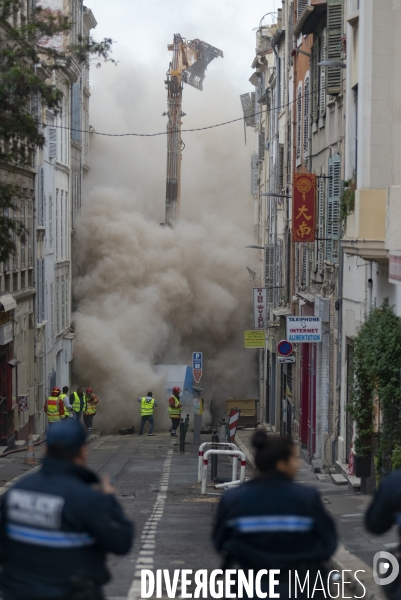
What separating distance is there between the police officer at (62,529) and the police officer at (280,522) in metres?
0.59

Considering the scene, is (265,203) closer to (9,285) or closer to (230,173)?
(230,173)

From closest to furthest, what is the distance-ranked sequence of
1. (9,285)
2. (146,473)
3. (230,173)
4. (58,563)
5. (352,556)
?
(58,563)
(352,556)
(146,473)
(9,285)
(230,173)

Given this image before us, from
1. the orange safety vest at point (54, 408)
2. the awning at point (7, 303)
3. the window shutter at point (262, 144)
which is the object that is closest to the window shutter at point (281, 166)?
the window shutter at point (262, 144)

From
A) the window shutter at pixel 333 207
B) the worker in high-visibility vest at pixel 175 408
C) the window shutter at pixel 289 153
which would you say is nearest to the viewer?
the window shutter at pixel 333 207

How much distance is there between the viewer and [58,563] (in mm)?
4750

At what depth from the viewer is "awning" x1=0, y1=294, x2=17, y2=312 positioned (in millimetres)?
24947

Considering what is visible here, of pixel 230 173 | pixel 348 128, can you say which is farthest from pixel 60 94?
pixel 230 173

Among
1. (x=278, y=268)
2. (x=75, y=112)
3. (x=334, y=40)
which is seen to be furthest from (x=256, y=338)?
(x=334, y=40)

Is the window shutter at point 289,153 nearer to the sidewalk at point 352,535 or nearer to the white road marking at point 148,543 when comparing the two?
the sidewalk at point 352,535

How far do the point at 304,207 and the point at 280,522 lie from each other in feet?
61.9

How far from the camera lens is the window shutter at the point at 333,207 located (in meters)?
20.5

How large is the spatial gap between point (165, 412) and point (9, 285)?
14.2 meters

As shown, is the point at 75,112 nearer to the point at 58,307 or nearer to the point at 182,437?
the point at 58,307

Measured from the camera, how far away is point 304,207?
23438 mm
